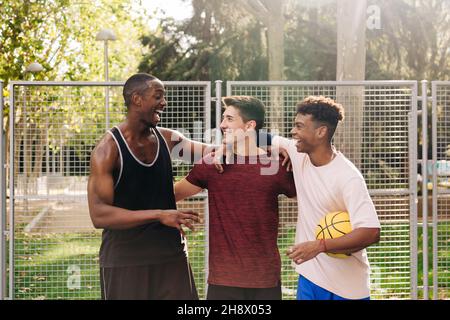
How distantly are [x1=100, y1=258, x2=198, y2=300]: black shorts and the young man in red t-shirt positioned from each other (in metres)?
0.33

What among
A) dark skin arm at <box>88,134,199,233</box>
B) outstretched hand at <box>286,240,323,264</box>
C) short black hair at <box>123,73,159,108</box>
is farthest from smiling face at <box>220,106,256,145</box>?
outstretched hand at <box>286,240,323,264</box>

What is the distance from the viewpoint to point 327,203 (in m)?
5.00

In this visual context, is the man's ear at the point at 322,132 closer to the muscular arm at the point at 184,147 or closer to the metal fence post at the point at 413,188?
the muscular arm at the point at 184,147

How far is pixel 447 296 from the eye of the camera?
8367mm

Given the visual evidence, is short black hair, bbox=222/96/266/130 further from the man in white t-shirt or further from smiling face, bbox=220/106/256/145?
the man in white t-shirt

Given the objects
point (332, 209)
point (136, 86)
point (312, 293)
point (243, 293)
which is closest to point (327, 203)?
point (332, 209)

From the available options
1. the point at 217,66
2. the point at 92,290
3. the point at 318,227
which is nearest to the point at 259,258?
the point at 318,227

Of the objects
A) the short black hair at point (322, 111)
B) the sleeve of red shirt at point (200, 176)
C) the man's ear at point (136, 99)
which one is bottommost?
the sleeve of red shirt at point (200, 176)

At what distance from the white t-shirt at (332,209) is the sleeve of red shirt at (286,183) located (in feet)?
0.25

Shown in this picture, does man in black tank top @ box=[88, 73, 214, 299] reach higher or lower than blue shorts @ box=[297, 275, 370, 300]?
higher

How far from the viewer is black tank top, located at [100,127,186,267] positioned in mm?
5215

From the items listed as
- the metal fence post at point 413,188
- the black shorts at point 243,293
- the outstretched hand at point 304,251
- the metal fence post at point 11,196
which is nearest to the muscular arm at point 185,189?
the black shorts at point 243,293

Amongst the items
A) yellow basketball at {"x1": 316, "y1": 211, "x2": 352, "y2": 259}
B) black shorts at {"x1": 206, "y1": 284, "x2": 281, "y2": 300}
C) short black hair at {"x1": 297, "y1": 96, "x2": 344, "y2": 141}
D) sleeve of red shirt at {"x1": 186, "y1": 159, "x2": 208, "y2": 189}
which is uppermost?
short black hair at {"x1": 297, "y1": 96, "x2": 344, "y2": 141}

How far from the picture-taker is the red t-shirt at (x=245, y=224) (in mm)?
5012
